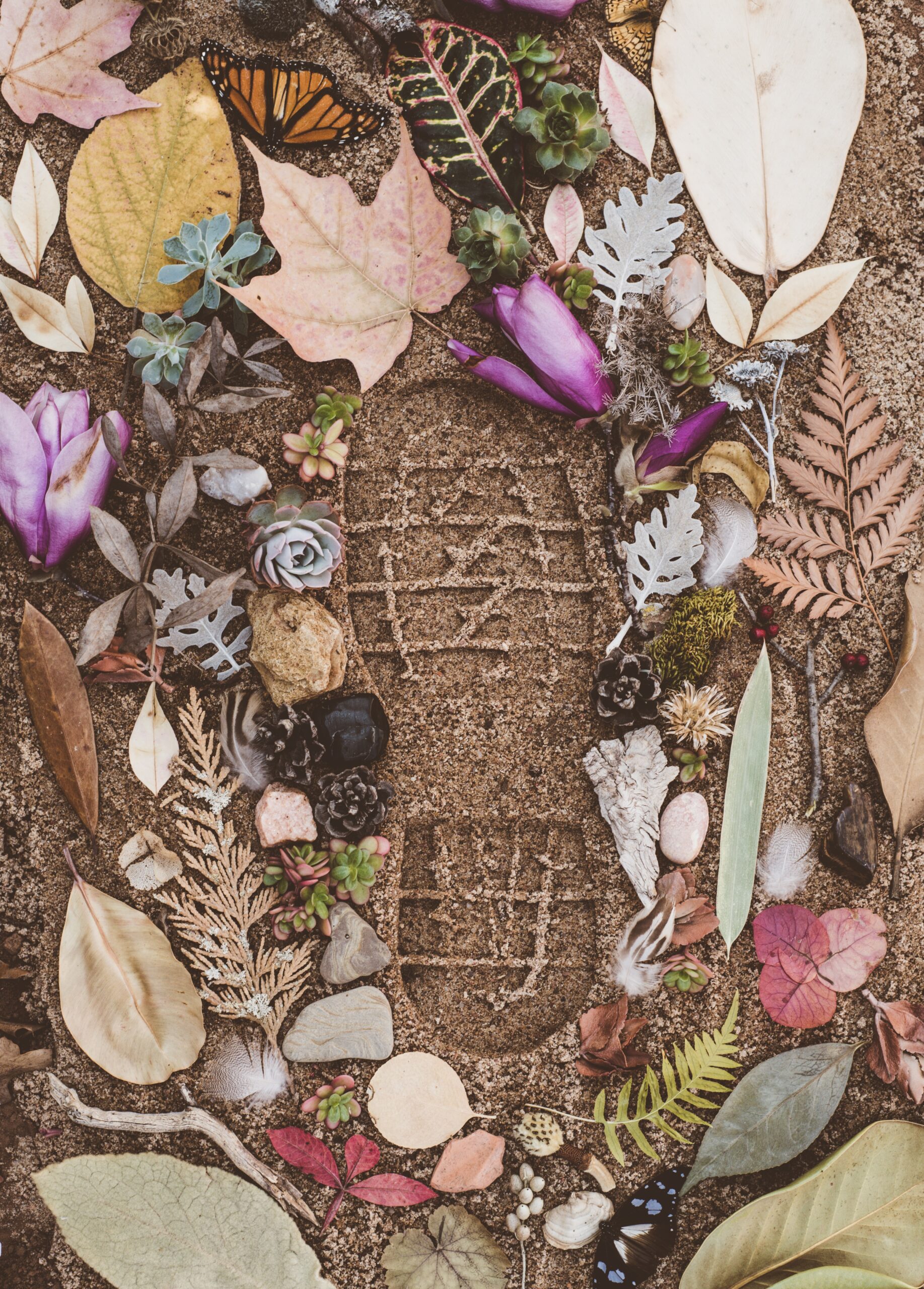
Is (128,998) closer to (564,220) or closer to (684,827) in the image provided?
(684,827)

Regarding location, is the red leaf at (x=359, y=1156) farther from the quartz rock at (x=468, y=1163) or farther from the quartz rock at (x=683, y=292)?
the quartz rock at (x=683, y=292)

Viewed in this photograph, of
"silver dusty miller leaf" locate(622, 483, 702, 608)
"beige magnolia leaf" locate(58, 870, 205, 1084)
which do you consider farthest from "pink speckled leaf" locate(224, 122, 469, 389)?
"beige magnolia leaf" locate(58, 870, 205, 1084)

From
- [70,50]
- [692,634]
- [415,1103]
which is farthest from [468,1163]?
[70,50]

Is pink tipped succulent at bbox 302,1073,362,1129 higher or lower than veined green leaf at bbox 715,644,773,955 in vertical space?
lower

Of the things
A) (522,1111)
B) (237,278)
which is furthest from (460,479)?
(522,1111)

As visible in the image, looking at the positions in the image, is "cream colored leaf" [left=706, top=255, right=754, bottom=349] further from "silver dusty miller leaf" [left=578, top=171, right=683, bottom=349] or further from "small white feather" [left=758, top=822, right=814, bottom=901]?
"small white feather" [left=758, top=822, right=814, bottom=901]
